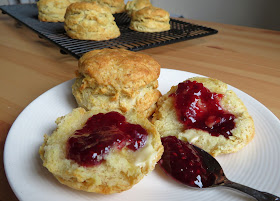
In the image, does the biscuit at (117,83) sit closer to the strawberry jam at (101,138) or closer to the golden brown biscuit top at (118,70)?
the golden brown biscuit top at (118,70)

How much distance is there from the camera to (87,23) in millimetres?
3121

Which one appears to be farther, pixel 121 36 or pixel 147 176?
pixel 121 36

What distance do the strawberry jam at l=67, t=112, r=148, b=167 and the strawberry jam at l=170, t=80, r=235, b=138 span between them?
41cm

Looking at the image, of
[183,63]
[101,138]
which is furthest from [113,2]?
[101,138]

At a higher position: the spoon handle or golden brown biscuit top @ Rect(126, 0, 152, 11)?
golden brown biscuit top @ Rect(126, 0, 152, 11)

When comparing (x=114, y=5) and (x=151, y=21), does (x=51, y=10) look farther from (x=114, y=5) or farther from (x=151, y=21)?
(x=151, y=21)

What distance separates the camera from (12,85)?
7.59ft

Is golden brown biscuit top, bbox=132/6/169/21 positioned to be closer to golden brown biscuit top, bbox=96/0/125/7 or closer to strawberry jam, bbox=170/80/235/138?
golden brown biscuit top, bbox=96/0/125/7

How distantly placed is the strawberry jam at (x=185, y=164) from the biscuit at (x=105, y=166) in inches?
5.3

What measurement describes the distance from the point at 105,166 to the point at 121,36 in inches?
96.4

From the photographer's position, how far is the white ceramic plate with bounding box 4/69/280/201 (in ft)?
3.74

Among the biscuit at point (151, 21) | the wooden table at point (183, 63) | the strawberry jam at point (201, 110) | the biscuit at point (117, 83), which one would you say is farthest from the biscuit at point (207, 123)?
the biscuit at point (151, 21)

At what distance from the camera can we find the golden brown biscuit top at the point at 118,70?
1.67 metres

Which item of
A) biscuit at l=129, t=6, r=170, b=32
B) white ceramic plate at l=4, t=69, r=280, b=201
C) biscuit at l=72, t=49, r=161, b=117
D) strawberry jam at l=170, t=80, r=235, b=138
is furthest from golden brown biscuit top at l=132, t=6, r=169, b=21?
white ceramic plate at l=4, t=69, r=280, b=201
